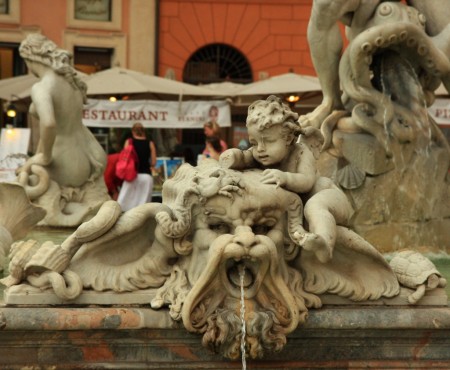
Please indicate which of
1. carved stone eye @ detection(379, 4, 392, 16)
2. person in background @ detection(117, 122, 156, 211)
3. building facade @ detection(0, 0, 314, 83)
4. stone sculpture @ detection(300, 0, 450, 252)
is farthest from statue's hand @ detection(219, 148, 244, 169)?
building facade @ detection(0, 0, 314, 83)

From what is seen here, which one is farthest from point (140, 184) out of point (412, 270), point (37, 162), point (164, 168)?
point (412, 270)

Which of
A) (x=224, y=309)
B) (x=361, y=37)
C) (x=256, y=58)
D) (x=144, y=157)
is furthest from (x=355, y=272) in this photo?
(x=256, y=58)

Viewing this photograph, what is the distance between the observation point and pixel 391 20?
8586 millimetres

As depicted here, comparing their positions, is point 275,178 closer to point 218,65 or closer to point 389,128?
point 389,128

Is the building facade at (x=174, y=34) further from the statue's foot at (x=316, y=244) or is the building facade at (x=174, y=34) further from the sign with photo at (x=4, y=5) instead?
the statue's foot at (x=316, y=244)

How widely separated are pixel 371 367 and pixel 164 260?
0.82 metres

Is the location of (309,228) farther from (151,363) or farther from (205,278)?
(151,363)

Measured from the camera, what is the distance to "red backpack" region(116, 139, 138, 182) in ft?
47.9

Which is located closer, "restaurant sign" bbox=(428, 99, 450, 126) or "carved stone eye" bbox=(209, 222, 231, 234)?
"carved stone eye" bbox=(209, 222, 231, 234)

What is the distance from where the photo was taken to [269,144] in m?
5.00

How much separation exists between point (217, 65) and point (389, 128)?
27903 millimetres

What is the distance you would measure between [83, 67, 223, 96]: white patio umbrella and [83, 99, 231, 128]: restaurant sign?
4.54ft

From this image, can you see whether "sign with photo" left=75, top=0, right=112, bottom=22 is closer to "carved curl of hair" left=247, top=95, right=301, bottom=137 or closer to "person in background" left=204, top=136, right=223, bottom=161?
"person in background" left=204, top=136, right=223, bottom=161

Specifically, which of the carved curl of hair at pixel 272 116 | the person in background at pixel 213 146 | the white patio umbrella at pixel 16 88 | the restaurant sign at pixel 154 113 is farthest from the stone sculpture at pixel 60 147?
the white patio umbrella at pixel 16 88
